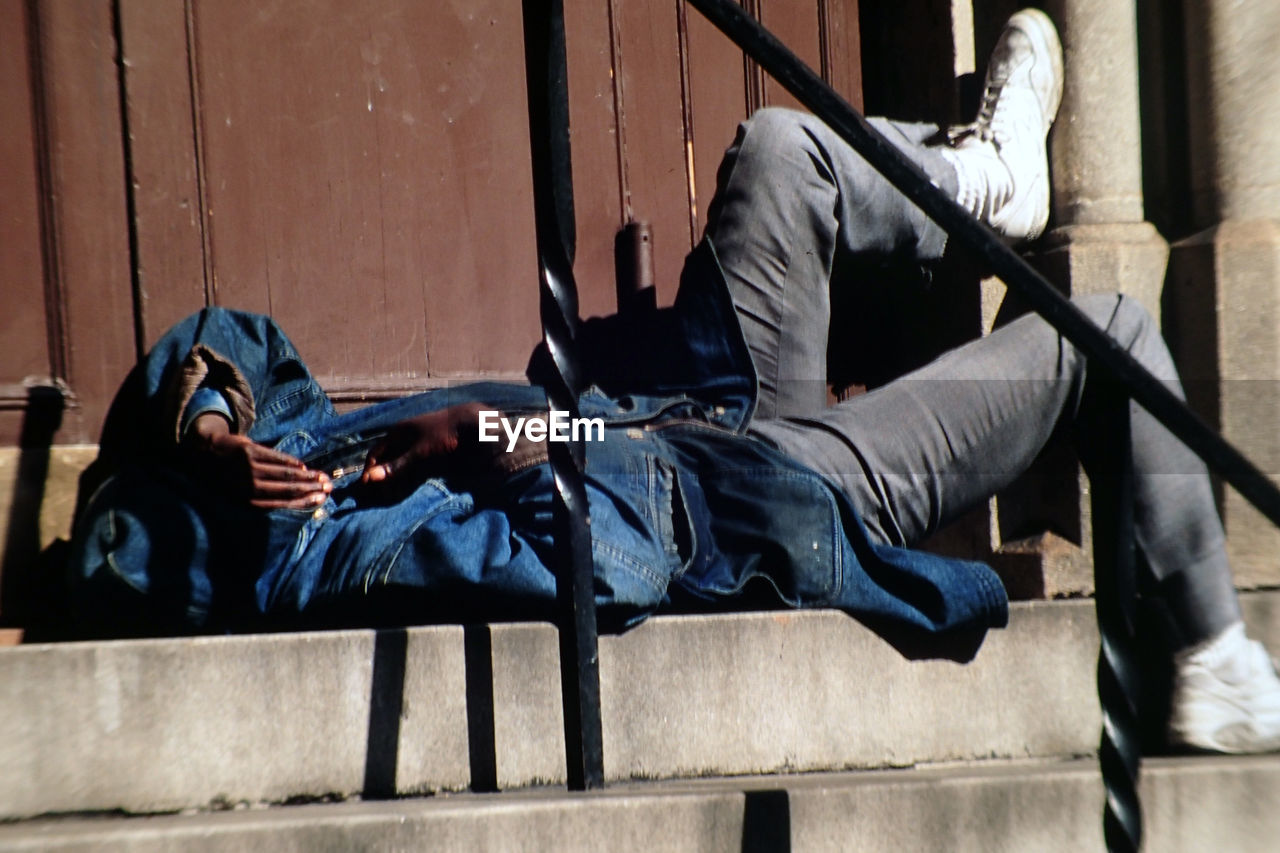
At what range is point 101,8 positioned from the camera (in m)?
2.66

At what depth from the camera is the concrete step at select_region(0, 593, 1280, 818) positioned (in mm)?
1657

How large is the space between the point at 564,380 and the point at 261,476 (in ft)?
1.97

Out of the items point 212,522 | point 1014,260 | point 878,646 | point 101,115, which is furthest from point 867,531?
point 101,115

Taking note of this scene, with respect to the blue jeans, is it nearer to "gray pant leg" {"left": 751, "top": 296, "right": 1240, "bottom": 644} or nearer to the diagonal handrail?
"gray pant leg" {"left": 751, "top": 296, "right": 1240, "bottom": 644}

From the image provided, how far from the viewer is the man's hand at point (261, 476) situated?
1.93m

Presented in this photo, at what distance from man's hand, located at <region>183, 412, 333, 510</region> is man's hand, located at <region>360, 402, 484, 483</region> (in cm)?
13

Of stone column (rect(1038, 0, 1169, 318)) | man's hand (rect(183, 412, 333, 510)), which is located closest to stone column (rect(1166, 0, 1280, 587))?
stone column (rect(1038, 0, 1169, 318))

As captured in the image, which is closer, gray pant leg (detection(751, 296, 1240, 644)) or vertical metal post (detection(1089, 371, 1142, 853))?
vertical metal post (detection(1089, 371, 1142, 853))

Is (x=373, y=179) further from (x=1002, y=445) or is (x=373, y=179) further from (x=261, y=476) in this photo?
(x=1002, y=445)

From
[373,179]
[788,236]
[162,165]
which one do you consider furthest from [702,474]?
[162,165]

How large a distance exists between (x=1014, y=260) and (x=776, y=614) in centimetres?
66

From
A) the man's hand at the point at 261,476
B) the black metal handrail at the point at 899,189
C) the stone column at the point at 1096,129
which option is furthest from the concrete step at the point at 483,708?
the stone column at the point at 1096,129

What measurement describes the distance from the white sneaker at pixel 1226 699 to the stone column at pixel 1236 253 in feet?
2.34

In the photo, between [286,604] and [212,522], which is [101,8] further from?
[286,604]
